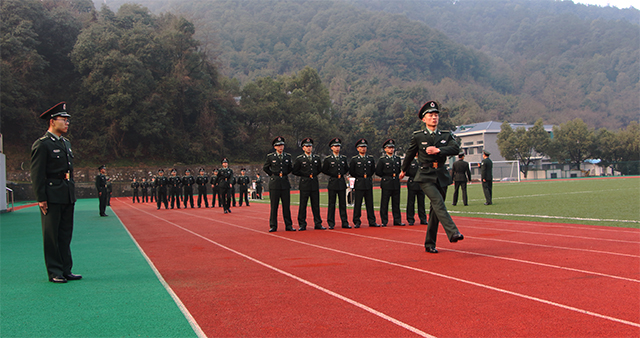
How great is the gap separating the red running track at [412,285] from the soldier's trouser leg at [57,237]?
114 cm

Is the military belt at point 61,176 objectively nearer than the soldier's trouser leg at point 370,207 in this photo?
Yes

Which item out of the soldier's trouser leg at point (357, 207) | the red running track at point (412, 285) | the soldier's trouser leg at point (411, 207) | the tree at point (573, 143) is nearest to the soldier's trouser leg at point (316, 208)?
the soldier's trouser leg at point (357, 207)

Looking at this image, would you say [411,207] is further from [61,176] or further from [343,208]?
[61,176]

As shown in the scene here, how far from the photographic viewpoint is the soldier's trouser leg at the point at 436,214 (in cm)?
638

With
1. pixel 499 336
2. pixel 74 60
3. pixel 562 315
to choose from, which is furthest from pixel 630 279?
pixel 74 60

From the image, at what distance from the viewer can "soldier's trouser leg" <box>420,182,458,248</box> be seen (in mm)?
6383

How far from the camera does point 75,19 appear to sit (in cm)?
5341

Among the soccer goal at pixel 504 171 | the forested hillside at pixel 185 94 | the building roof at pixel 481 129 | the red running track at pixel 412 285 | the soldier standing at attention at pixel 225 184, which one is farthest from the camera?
the building roof at pixel 481 129

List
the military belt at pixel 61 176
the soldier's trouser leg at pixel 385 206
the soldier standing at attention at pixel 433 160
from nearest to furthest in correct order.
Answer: the military belt at pixel 61 176, the soldier standing at attention at pixel 433 160, the soldier's trouser leg at pixel 385 206

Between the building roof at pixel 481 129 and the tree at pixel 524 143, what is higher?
the building roof at pixel 481 129

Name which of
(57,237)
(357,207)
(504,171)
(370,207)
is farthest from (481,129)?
(57,237)

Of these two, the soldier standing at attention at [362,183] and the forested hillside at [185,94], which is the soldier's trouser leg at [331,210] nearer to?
the soldier standing at attention at [362,183]

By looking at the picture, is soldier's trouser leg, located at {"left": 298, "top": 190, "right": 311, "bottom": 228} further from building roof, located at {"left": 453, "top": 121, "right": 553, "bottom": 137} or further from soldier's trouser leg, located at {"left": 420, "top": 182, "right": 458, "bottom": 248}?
building roof, located at {"left": 453, "top": 121, "right": 553, "bottom": 137}

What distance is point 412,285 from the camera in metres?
4.98
